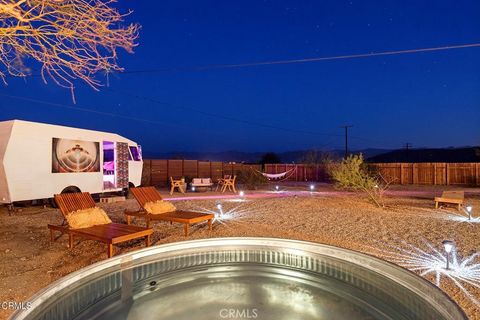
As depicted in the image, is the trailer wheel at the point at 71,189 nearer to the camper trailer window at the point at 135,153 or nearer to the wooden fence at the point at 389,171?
the camper trailer window at the point at 135,153

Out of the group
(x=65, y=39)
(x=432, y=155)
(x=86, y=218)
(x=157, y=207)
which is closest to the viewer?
(x=65, y=39)

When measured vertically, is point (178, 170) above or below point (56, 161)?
below

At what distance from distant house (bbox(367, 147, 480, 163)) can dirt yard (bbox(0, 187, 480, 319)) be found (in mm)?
40853

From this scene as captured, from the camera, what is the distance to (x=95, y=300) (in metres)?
3.16

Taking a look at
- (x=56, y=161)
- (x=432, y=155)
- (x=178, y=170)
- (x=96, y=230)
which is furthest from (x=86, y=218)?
(x=432, y=155)

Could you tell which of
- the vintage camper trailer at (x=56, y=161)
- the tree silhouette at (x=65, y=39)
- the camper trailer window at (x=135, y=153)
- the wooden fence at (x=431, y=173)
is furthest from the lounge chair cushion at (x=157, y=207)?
the wooden fence at (x=431, y=173)

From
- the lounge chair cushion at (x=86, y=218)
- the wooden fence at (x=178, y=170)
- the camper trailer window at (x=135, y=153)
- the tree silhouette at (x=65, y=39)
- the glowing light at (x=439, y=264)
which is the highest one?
the tree silhouette at (x=65, y=39)

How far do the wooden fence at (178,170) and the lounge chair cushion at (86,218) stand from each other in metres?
10.9

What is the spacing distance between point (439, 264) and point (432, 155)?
2314 inches

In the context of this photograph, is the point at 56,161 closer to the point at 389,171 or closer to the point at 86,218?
the point at 86,218

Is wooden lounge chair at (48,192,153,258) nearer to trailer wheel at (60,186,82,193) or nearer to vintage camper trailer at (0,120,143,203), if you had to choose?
vintage camper trailer at (0,120,143,203)

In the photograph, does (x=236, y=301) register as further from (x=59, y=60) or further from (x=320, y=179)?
(x=320, y=179)

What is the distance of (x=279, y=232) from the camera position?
211 inches

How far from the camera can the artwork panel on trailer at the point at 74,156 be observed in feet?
27.0
